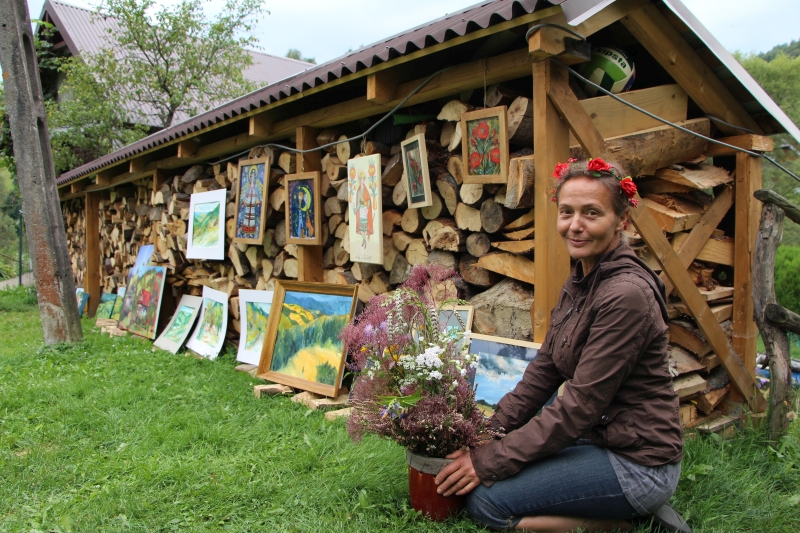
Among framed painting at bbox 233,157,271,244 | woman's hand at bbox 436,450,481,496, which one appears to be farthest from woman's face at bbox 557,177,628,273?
framed painting at bbox 233,157,271,244

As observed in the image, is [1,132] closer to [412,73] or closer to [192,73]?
[192,73]

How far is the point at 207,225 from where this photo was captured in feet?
22.1

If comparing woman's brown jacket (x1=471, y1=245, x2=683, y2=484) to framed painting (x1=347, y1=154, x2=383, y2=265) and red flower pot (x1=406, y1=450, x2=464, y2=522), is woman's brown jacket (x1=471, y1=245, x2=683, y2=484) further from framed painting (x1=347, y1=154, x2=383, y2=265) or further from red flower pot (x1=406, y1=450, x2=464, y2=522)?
framed painting (x1=347, y1=154, x2=383, y2=265)

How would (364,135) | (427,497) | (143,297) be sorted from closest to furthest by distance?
1. (427,497)
2. (364,135)
3. (143,297)

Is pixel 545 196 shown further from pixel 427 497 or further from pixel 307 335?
pixel 307 335

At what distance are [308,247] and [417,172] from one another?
164 cm

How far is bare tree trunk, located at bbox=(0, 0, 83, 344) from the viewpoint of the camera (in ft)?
22.6

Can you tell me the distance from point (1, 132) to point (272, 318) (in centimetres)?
1176

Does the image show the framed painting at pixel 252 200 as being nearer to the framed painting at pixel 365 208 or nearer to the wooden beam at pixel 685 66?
the framed painting at pixel 365 208

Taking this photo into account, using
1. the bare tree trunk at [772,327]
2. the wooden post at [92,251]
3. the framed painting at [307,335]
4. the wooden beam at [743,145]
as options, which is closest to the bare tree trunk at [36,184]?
the framed painting at [307,335]

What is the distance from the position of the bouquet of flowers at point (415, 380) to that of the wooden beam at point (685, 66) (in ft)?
6.96

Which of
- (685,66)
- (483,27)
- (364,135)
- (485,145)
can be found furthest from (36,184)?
(685,66)

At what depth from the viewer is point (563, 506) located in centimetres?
228

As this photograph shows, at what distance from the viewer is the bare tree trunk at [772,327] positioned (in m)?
3.56
